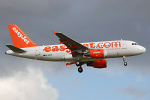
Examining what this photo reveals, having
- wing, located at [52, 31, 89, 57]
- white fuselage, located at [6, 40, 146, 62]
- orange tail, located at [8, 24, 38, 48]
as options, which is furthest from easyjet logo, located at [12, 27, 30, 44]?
wing, located at [52, 31, 89, 57]

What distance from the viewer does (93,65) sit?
211ft

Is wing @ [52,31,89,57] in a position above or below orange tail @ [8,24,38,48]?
below

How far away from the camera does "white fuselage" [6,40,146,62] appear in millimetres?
57656

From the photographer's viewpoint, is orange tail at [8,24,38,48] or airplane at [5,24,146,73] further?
orange tail at [8,24,38,48]

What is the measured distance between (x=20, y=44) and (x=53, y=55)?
322 inches

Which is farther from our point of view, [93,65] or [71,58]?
[93,65]

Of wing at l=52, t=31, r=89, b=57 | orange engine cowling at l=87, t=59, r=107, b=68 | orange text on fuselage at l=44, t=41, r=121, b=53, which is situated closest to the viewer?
wing at l=52, t=31, r=89, b=57

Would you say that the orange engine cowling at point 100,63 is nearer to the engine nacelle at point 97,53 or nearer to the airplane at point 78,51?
the airplane at point 78,51

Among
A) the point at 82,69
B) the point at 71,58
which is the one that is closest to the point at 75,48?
the point at 71,58

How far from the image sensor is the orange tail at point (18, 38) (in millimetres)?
63250

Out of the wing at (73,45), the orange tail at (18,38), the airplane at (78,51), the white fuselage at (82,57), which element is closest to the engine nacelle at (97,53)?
the airplane at (78,51)

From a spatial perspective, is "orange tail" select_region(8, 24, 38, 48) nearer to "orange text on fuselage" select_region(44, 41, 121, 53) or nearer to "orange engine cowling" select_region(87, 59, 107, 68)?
"orange text on fuselage" select_region(44, 41, 121, 53)

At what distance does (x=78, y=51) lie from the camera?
58.0m

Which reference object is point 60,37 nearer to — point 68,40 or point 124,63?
point 68,40
